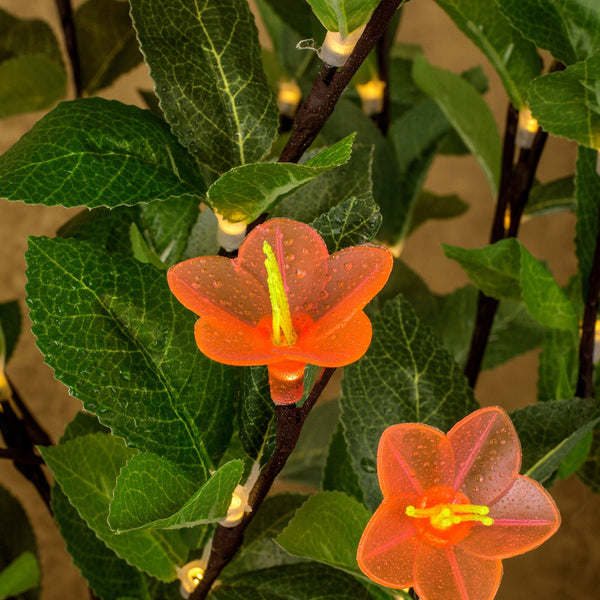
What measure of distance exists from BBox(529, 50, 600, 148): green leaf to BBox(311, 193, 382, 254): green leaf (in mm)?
72

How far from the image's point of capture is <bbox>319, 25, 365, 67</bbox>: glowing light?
0.19m

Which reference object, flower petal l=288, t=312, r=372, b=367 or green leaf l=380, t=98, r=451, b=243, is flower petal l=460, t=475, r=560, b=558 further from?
green leaf l=380, t=98, r=451, b=243

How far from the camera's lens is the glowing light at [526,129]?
28 centimetres

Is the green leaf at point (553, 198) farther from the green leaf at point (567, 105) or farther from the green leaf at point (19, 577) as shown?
the green leaf at point (19, 577)

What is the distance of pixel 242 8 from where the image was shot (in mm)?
220

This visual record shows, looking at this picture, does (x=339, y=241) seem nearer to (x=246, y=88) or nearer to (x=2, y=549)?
(x=246, y=88)

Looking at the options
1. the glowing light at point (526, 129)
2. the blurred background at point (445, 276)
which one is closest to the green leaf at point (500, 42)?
the glowing light at point (526, 129)

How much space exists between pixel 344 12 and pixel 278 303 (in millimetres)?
76

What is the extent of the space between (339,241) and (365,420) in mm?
82

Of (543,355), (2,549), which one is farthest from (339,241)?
(2,549)

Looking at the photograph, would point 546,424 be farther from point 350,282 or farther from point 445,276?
point 445,276

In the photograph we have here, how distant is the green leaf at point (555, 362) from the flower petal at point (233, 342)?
0.16 metres

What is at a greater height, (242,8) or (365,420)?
(242,8)

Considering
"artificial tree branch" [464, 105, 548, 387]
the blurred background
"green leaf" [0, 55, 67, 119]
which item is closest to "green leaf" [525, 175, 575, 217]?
"artificial tree branch" [464, 105, 548, 387]
